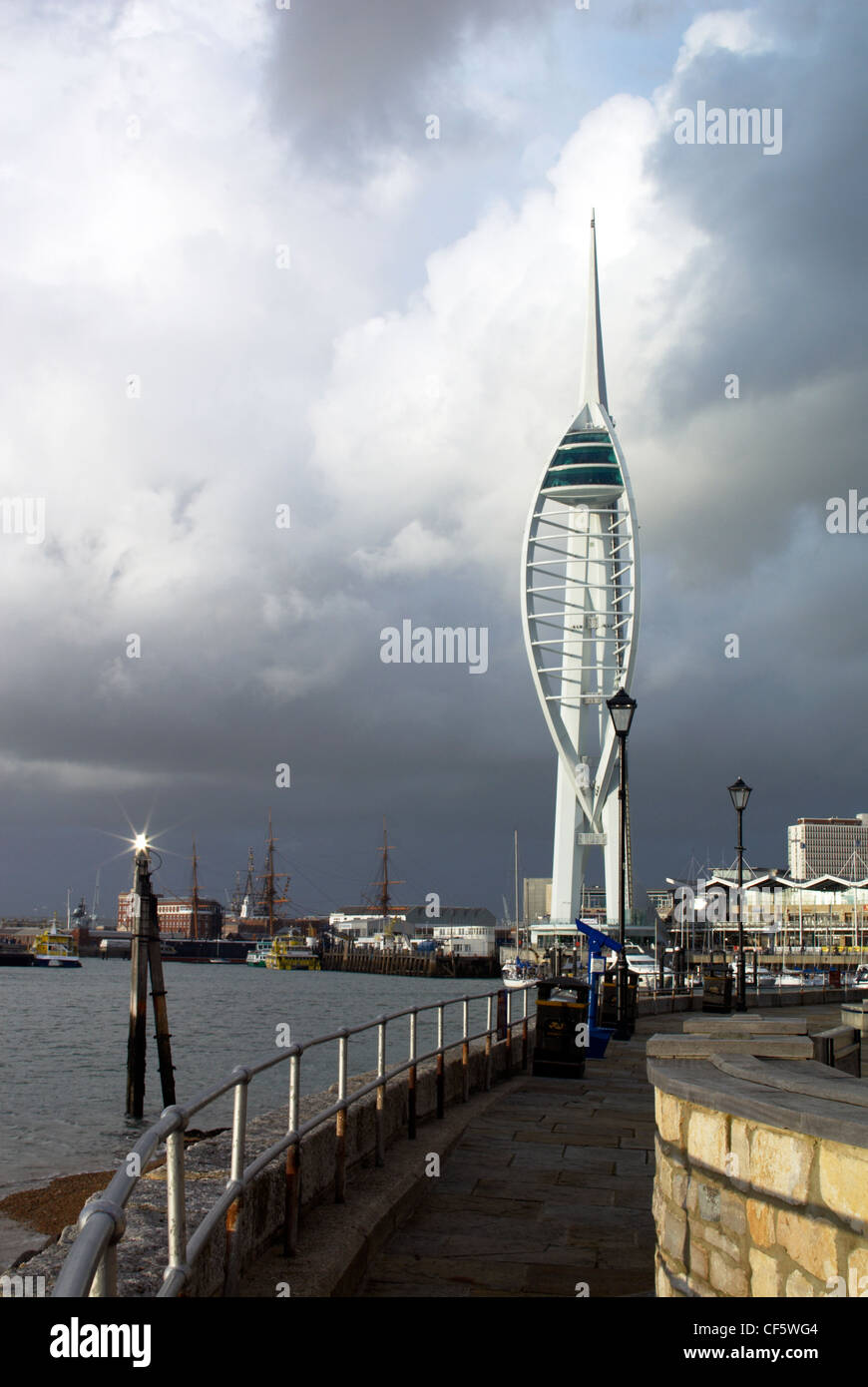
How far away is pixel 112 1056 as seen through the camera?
4153 centimetres

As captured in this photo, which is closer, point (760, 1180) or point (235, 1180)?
point (760, 1180)

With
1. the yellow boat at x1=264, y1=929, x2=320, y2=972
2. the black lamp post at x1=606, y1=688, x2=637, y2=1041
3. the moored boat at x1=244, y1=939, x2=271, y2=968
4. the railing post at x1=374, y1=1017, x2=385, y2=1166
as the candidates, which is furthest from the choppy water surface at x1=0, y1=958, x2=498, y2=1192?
the moored boat at x1=244, y1=939, x2=271, y2=968

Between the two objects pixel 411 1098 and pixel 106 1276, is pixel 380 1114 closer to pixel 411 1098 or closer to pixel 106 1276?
pixel 411 1098

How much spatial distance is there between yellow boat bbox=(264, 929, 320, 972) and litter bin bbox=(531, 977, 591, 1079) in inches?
5916

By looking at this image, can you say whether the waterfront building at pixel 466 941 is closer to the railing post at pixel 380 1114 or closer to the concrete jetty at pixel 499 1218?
the concrete jetty at pixel 499 1218

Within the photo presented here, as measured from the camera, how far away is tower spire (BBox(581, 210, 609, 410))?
382 ft

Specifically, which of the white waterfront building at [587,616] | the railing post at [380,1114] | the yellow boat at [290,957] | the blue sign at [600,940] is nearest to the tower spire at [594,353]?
the white waterfront building at [587,616]

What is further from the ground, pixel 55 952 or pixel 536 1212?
pixel 536 1212

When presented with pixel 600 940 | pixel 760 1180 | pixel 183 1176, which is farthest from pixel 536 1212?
pixel 600 940

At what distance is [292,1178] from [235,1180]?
1.04m

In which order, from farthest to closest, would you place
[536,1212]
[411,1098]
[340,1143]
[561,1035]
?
[561,1035], [411,1098], [536,1212], [340,1143]

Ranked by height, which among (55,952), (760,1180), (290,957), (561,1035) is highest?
(760,1180)

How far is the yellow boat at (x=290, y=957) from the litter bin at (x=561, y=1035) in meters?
150

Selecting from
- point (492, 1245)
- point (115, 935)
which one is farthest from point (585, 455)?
point (115, 935)
